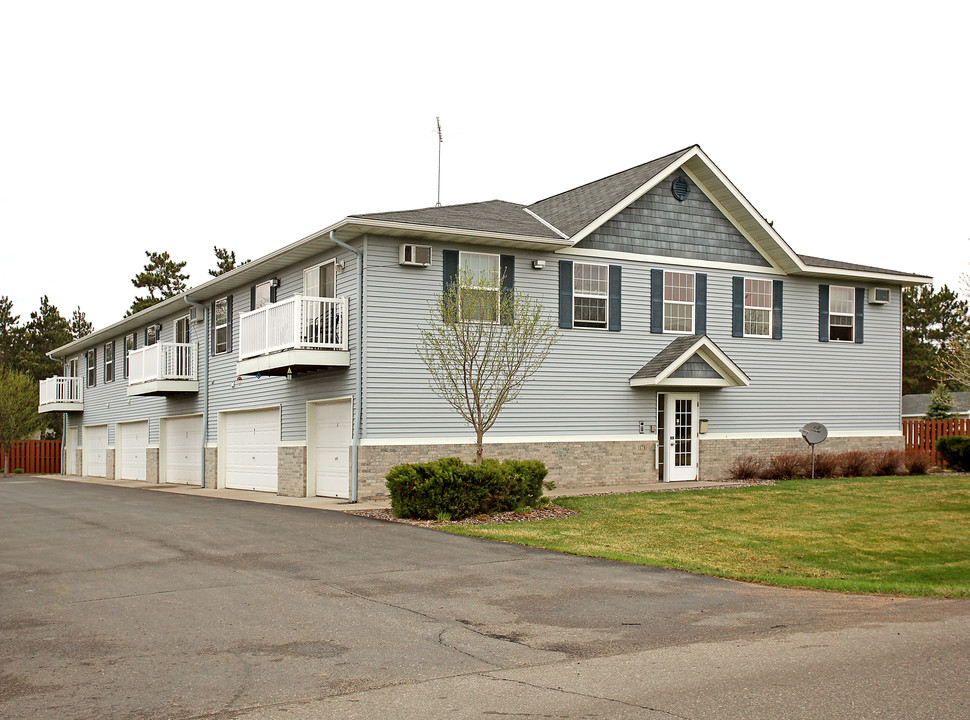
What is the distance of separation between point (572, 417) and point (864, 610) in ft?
41.8

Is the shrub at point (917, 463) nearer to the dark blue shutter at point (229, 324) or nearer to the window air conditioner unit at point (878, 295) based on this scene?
the window air conditioner unit at point (878, 295)

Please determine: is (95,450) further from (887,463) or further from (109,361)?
(887,463)

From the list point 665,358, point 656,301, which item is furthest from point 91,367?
point 665,358

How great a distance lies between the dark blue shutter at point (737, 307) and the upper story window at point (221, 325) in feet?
43.3

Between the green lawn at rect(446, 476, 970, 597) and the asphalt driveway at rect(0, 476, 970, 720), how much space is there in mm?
809

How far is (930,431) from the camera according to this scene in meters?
Result: 26.4

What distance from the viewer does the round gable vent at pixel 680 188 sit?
2242 centimetres

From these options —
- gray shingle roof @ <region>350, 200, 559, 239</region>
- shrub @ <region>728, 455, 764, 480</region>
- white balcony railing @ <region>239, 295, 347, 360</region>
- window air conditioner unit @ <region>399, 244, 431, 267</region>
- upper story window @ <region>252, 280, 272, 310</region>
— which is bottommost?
shrub @ <region>728, 455, 764, 480</region>

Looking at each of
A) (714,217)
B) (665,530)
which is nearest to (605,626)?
(665,530)

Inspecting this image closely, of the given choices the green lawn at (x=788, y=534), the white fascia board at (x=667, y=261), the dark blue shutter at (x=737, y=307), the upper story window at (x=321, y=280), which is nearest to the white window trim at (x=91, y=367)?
the upper story window at (x=321, y=280)

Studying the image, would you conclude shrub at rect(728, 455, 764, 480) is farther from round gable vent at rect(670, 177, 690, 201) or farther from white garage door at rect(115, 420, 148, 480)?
white garage door at rect(115, 420, 148, 480)

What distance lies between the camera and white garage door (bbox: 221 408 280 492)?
22.9 metres

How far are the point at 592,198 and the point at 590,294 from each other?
2.85 metres

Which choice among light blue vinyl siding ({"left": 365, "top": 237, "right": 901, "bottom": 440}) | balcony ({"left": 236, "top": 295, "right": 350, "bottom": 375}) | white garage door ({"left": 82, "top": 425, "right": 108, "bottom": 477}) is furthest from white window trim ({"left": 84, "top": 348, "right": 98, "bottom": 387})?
light blue vinyl siding ({"left": 365, "top": 237, "right": 901, "bottom": 440})
